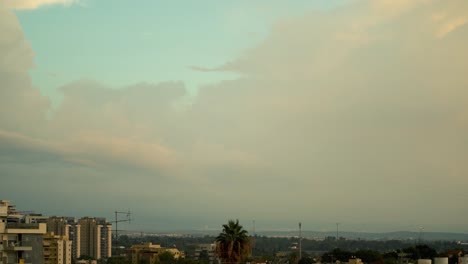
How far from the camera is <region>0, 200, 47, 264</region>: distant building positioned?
5534 centimetres

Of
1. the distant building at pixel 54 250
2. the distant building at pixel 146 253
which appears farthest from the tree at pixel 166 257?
the distant building at pixel 54 250

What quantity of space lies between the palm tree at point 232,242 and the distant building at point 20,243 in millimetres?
16436

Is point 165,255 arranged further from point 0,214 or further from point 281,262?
point 0,214

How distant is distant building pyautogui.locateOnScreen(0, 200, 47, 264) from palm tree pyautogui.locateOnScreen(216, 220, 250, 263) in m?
16.4

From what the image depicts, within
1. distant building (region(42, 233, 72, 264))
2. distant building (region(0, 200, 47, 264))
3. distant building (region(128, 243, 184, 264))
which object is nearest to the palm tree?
distant building (region(0, 200, 47, 264))

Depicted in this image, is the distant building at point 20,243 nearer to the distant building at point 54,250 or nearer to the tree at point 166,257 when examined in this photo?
the distant building at point 54,250

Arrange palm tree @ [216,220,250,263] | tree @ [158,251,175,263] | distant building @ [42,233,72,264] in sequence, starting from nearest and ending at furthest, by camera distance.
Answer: palm tree @ [216,220,250,263], distant building @ [42,233,72,264], tree @ [158,251,175,263]

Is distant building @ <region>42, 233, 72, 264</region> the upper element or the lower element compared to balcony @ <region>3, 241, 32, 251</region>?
lower

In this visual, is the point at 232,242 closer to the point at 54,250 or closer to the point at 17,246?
the point at 17,246

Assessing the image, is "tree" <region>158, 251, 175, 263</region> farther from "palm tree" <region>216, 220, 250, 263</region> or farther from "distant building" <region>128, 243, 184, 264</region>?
"palm tree" <region>216, 220, 250, 263</region>

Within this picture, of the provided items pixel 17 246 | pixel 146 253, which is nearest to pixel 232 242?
pixel 17 246

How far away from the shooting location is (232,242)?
46.9m

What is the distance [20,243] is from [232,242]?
59.3 feet

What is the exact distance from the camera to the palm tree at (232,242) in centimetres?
4691
